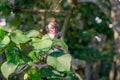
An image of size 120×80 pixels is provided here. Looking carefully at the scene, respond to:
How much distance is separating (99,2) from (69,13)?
2.40ft

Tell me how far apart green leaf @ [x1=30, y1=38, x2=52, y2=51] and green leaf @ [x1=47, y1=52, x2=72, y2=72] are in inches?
1.4

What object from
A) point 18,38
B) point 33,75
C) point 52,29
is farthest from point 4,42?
point 52,29

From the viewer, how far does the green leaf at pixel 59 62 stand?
4.73 feet

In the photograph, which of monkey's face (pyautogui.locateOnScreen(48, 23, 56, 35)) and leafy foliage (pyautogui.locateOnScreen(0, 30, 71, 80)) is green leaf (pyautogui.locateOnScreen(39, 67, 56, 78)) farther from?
monkey's face (pyautogui.locateOnScreen(48, 23, 56, 35))

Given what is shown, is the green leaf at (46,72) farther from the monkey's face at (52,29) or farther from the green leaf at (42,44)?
the monkey's face at (52,29)

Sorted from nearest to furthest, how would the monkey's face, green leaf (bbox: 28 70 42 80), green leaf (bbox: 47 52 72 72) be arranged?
green leaf (bbox: 47 52 72 72)
green leaf (bbox: 28 70 42 80)
the monkey's face

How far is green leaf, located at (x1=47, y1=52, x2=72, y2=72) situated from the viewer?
144 cm

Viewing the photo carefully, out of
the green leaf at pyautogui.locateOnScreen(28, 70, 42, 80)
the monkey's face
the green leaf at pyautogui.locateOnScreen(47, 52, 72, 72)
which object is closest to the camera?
the green leaf at pyautogui.locateOnScreen(47, 52, 72, 72)

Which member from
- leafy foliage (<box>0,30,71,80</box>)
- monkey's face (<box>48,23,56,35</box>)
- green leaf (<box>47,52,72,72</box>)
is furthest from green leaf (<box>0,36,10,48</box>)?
monkey's face (<box>48,23,56,35</box>)

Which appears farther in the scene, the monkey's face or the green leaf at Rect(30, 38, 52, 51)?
the monkey's face

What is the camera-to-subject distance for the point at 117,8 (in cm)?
407

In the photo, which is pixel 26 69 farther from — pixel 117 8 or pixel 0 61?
pixel 117 8

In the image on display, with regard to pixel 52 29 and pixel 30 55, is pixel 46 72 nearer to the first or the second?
pixel 30 55

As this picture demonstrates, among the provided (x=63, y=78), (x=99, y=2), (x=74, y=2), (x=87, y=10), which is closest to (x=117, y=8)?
(x=99, y=2)
